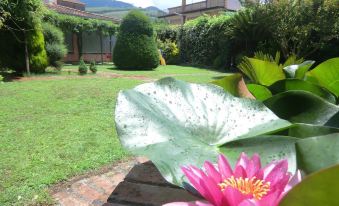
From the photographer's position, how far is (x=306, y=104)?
3.20ft

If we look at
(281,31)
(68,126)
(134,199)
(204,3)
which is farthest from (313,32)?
(204,3)

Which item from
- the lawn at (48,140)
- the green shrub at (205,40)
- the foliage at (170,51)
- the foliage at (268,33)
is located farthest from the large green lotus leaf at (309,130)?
the foliage at (170,51)

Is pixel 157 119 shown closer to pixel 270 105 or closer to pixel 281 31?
pixel 270 105

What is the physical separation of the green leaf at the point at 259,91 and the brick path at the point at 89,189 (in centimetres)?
144

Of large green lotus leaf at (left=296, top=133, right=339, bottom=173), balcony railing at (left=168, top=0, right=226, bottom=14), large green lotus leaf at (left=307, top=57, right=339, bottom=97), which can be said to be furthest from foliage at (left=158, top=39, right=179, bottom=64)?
large green lotus leaf at (left=296, top=133, right=339, bottom=173)

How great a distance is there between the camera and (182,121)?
34.9 inches

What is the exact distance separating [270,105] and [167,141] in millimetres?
429

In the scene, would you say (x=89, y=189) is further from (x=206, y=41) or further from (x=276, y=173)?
(x=206, y=41)

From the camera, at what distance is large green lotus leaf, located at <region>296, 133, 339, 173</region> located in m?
0.57

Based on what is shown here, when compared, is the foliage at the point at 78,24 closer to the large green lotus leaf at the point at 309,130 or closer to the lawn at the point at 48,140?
the lawn at the point at 48,140

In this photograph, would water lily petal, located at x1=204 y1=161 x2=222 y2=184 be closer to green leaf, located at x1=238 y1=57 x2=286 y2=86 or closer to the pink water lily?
the pink water lily

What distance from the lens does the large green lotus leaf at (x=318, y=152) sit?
570mm

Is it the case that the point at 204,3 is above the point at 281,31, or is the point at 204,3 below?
above

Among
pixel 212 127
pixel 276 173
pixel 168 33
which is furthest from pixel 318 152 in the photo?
pixel 168 33
